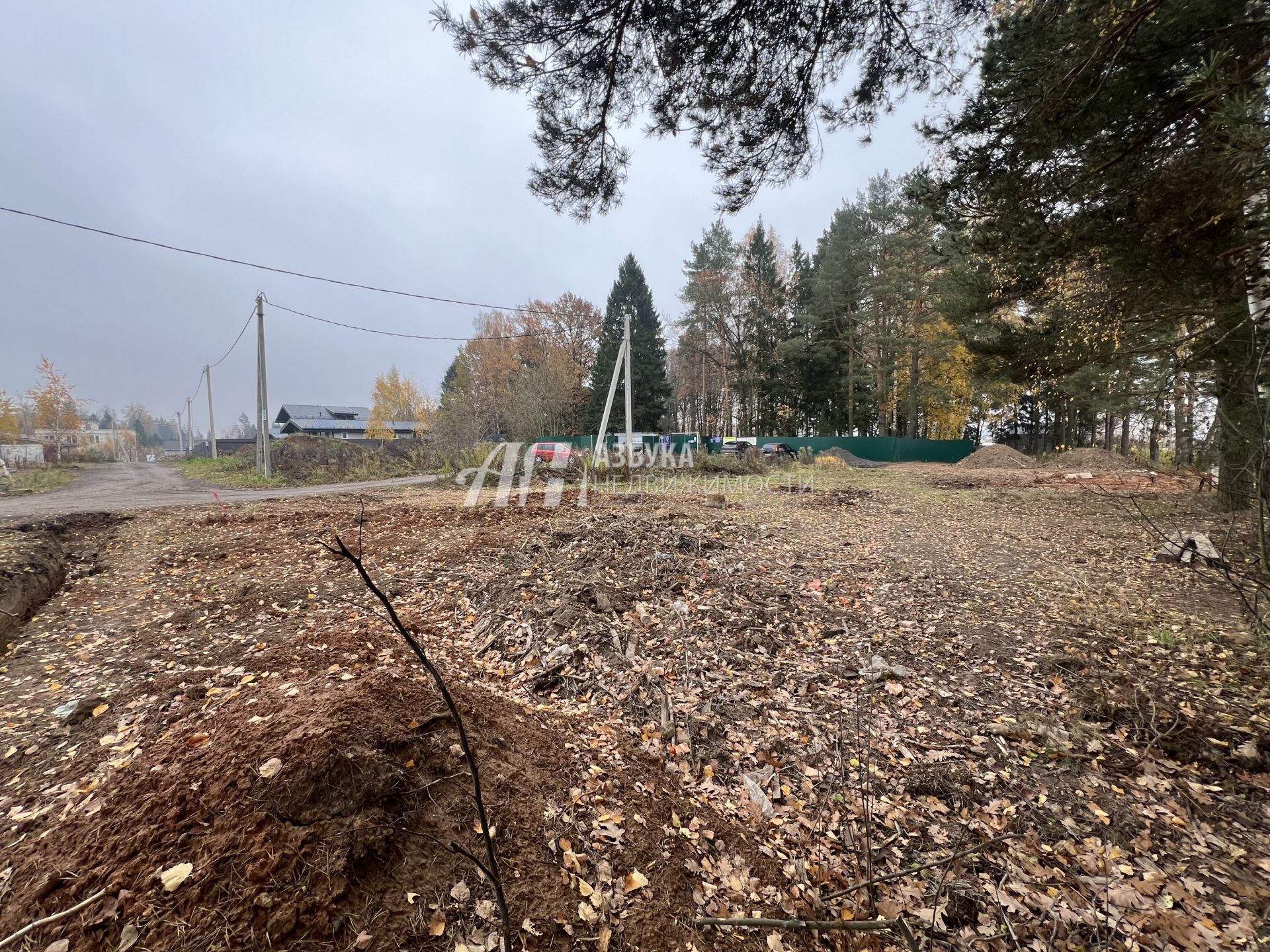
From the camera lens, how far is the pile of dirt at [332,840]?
4.39 ft

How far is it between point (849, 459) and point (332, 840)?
23.5 m

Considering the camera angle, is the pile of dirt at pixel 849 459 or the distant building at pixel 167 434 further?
the distant building at pixel 167 434

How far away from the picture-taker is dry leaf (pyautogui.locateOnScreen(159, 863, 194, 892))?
1338 millimetres

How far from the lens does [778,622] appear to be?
4.29 meters

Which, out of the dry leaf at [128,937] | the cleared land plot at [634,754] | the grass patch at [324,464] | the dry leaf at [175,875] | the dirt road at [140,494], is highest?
the grass patch at [324,464]

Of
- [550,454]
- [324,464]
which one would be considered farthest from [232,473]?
A: [550,454]

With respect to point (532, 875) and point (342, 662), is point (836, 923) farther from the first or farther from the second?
point (342, 662)

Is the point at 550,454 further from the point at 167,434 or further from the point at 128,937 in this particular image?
the point at 167,434

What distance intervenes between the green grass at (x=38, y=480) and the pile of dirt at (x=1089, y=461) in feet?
97.1

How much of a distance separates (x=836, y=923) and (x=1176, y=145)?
5734 mm

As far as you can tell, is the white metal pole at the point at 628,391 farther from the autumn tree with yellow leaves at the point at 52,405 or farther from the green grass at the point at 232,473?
the autumn tree with yellow leaves at the point at 52,405

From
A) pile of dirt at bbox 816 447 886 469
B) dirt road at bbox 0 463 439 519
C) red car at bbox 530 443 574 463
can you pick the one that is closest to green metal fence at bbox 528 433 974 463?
pile of dirt at bbox 816 447 886 469

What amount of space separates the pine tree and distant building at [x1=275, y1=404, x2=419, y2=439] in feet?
63.6

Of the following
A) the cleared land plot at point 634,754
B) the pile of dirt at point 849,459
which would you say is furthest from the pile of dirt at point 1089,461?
the cleared land plot at point 634,754
